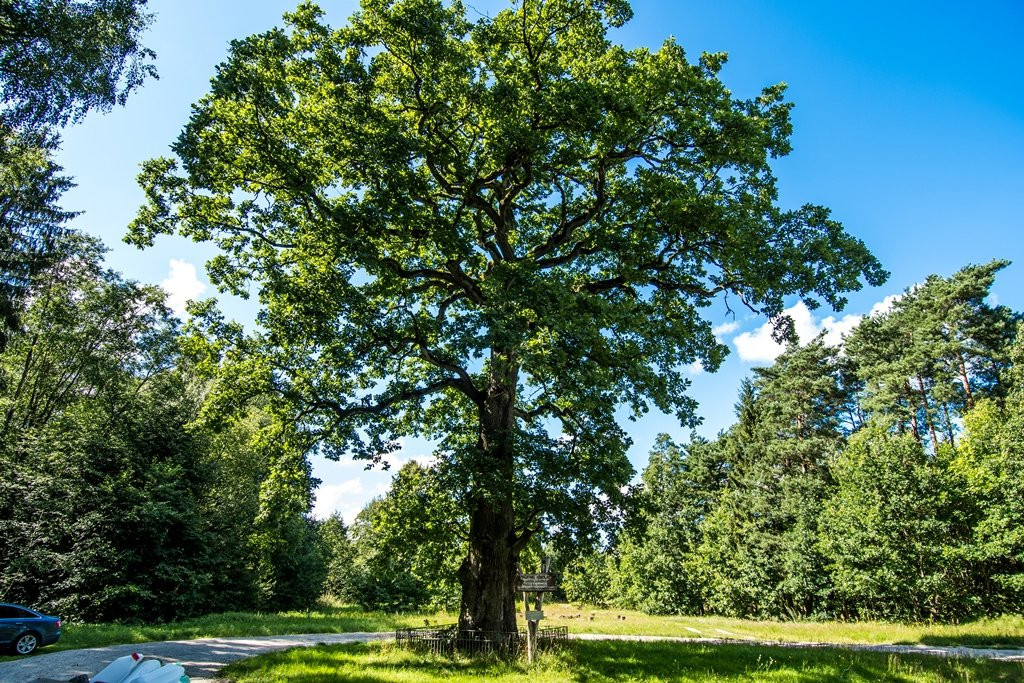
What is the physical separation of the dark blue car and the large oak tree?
953 cm

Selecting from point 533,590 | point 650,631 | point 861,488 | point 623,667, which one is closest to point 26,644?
point 533,590

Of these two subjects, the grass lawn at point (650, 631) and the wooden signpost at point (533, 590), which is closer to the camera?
the wooden signpost at point (533, 590)

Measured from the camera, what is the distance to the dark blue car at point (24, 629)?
14.8 m

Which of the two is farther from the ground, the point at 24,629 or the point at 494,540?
the point at 494,540

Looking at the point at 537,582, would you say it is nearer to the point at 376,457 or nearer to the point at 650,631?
the point at 376,457

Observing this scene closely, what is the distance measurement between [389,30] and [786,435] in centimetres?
4045

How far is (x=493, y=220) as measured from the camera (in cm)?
1609

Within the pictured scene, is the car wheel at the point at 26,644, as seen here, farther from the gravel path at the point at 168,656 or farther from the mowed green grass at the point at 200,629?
the gravel path at the point at 168,656

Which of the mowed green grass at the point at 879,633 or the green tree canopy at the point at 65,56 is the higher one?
the green tree canopy at the point at 65,56

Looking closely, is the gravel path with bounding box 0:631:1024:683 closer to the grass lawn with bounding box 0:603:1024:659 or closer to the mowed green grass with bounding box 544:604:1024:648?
the grass lawn with bounding box 0:603:1024:659

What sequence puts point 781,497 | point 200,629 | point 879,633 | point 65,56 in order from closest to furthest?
point 65,56, point 200,629, point 879,633, point 781,497

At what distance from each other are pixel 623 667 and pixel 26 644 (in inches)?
648

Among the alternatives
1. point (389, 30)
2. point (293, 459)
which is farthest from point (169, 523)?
point (389, 30)

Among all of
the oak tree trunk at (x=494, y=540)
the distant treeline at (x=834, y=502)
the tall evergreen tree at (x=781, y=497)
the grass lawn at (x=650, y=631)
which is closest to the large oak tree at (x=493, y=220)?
the oak tree trunk at (x=494, y=540)
